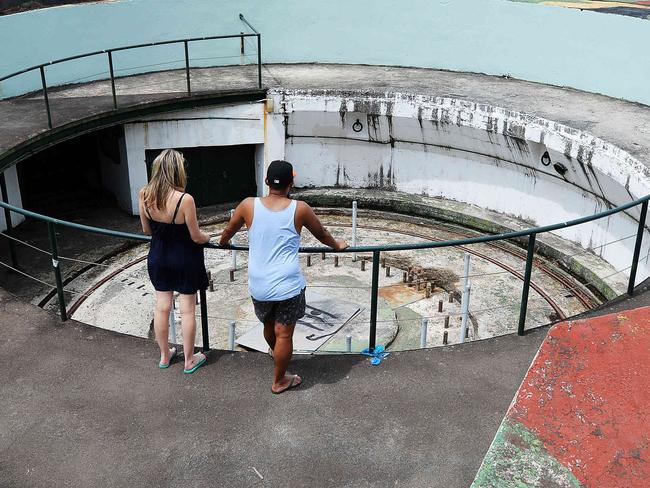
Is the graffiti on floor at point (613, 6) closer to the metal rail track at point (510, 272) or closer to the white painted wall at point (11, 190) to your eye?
the metal rail track at point (510, 272)

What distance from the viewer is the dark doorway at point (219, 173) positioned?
13578 mm

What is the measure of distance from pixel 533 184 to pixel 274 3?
20.6 ft

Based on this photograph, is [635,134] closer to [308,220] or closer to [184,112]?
[184,112]

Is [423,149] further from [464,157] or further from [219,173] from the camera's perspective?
[219,173]

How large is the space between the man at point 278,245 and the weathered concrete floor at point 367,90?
6615 millimetres

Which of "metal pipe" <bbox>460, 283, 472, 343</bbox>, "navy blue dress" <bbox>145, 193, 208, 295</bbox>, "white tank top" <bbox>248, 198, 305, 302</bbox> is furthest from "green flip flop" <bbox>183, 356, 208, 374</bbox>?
"metal pipe" <bbox>460, 283, 472, 343</bbox>

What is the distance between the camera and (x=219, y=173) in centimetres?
1386

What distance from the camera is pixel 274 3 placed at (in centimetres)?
1445

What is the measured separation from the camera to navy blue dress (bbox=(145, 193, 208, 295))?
14.7 ft

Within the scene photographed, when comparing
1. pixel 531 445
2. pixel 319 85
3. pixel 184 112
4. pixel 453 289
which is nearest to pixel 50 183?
pixel 184 112

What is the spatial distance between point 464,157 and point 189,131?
5035mm

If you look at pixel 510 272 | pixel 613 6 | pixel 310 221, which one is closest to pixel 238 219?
pixel 310 221

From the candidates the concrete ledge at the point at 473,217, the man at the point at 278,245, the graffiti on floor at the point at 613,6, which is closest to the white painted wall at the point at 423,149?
the concrete ledge at the point at 473,217

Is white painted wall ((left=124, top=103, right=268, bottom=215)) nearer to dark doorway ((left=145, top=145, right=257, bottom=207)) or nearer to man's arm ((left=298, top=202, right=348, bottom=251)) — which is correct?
dark doorway ((left=145, top=145, right=257, bottom=207))
